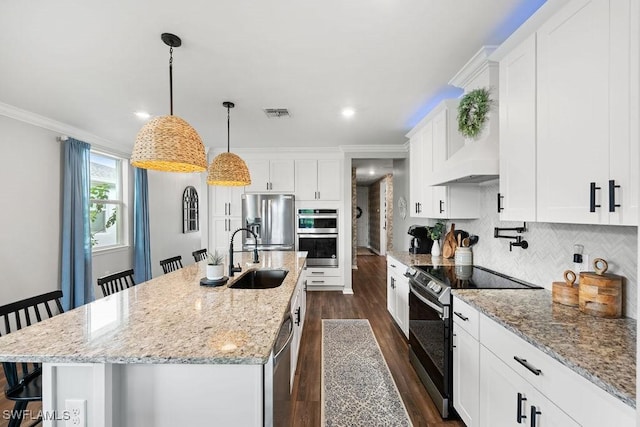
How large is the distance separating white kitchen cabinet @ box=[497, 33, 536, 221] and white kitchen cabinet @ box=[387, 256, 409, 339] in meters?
1.44

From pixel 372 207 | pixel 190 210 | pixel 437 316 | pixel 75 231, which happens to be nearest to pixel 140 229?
pixel 75 231

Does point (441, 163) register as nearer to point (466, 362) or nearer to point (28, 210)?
point (466, 362)

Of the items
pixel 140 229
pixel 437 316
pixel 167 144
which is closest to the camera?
pixel 167 144

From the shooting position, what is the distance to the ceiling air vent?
332 centimetres

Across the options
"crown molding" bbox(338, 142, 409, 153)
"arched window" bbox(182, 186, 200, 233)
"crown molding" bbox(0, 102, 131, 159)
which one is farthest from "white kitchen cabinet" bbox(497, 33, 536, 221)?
"arched window" bbox(182, 186, 200, 233)

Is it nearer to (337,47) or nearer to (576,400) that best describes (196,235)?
(337,47)

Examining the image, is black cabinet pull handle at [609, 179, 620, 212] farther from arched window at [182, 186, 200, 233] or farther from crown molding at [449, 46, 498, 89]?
arched window at [182, 186, 200, 233]

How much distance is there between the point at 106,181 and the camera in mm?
4785

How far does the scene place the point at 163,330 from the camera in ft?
4.23

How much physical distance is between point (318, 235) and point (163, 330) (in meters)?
4.01

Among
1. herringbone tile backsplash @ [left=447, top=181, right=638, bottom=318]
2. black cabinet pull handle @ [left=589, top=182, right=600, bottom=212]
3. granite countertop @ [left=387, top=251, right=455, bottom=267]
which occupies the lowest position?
granite countertop @ [left=387, top=251, right=455, bottom=267]

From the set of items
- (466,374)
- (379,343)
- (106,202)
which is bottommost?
(379,343)

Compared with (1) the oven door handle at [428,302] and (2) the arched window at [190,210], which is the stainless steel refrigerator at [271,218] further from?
(1) the oven door handle at [428,302]

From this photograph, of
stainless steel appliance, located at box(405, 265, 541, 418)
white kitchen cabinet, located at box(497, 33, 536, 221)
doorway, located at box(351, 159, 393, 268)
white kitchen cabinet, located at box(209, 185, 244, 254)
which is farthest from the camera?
doorway, located at box(351, 159, 393, 268)
